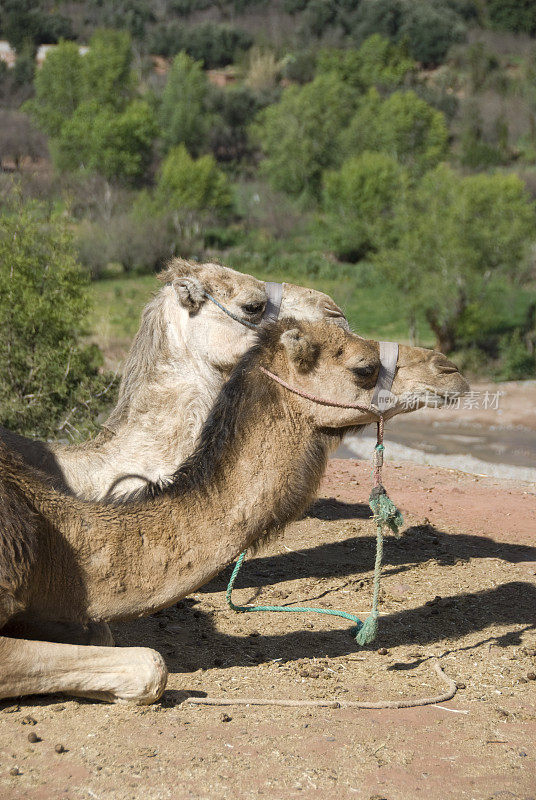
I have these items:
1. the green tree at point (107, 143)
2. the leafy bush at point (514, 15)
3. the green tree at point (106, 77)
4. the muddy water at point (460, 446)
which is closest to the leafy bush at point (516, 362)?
the muddy water at point (460, 446)

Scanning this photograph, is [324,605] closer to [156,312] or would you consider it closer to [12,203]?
[156,312]

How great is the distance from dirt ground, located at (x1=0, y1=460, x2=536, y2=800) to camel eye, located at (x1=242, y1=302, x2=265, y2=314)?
6.16 feet

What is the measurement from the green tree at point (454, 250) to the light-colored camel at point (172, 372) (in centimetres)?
2516

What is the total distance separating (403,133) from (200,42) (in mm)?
46511

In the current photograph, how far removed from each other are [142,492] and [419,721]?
1.56 m

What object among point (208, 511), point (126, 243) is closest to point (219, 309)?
point (208, 511)

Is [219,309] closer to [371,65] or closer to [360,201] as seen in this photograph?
[360,201]

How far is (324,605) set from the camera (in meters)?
6.17

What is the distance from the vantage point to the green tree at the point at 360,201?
4634cm

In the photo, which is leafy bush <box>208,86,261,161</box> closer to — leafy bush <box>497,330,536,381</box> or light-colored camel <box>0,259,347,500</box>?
leafy bush <box>497,330,536,381</box>

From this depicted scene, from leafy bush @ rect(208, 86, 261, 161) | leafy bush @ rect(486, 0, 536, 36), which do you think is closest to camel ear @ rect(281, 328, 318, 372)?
leafy bush @ rect(208, 86, 261, 161)

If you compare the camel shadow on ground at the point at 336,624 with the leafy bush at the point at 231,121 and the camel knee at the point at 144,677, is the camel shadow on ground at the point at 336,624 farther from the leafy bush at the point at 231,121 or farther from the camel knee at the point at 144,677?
the leafy bush at the point at 231,121

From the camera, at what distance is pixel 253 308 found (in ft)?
20.1

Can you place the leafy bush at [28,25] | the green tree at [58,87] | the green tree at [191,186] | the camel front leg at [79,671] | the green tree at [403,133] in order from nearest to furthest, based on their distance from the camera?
the camel front leg at [79,671], the green tree at [191,186], the green tree at [403,133], the green tree at [58,87], the leafy bush at [28,25]
